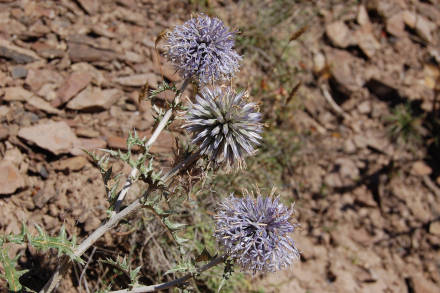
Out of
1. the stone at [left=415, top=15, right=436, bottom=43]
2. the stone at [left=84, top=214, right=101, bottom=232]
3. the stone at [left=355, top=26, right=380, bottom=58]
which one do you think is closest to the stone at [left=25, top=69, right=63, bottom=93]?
the stone at [left=84, top=214, right=101, bottom=232]

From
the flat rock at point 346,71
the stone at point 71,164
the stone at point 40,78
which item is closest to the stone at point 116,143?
the stone at point 71,164

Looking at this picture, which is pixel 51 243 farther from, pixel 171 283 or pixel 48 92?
pixel 48 92

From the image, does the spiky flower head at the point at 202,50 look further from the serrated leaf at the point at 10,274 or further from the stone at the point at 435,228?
the stone at the point at 435,228

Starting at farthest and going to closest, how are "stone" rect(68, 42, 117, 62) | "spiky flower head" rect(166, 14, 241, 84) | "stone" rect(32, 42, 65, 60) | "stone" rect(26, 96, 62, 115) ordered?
"stone" rect(68, 42, 117, 62) → "stone" rect(32, 42, 65, 60) → "stone" rect(26, 96, 62, 115) → "spiky flower head" rect(166, 14, 241, 84)

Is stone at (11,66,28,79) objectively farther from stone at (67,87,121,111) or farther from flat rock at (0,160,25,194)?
flat rock at (0,160,25,194)

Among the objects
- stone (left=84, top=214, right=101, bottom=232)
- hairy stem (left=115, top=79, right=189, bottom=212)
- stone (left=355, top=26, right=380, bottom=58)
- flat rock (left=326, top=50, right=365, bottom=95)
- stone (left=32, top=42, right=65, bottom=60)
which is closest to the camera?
hairy stem (left=115, top=79, right=189, bottom=212)

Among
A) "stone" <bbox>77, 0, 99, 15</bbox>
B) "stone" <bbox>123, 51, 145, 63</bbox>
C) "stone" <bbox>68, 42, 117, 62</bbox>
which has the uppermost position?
"stone" <bbox>77, 0, 99, 15</bbox>

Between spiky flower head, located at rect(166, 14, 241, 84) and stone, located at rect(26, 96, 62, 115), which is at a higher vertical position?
spiky flower head, located at rect(166, 14, 241, 84)
